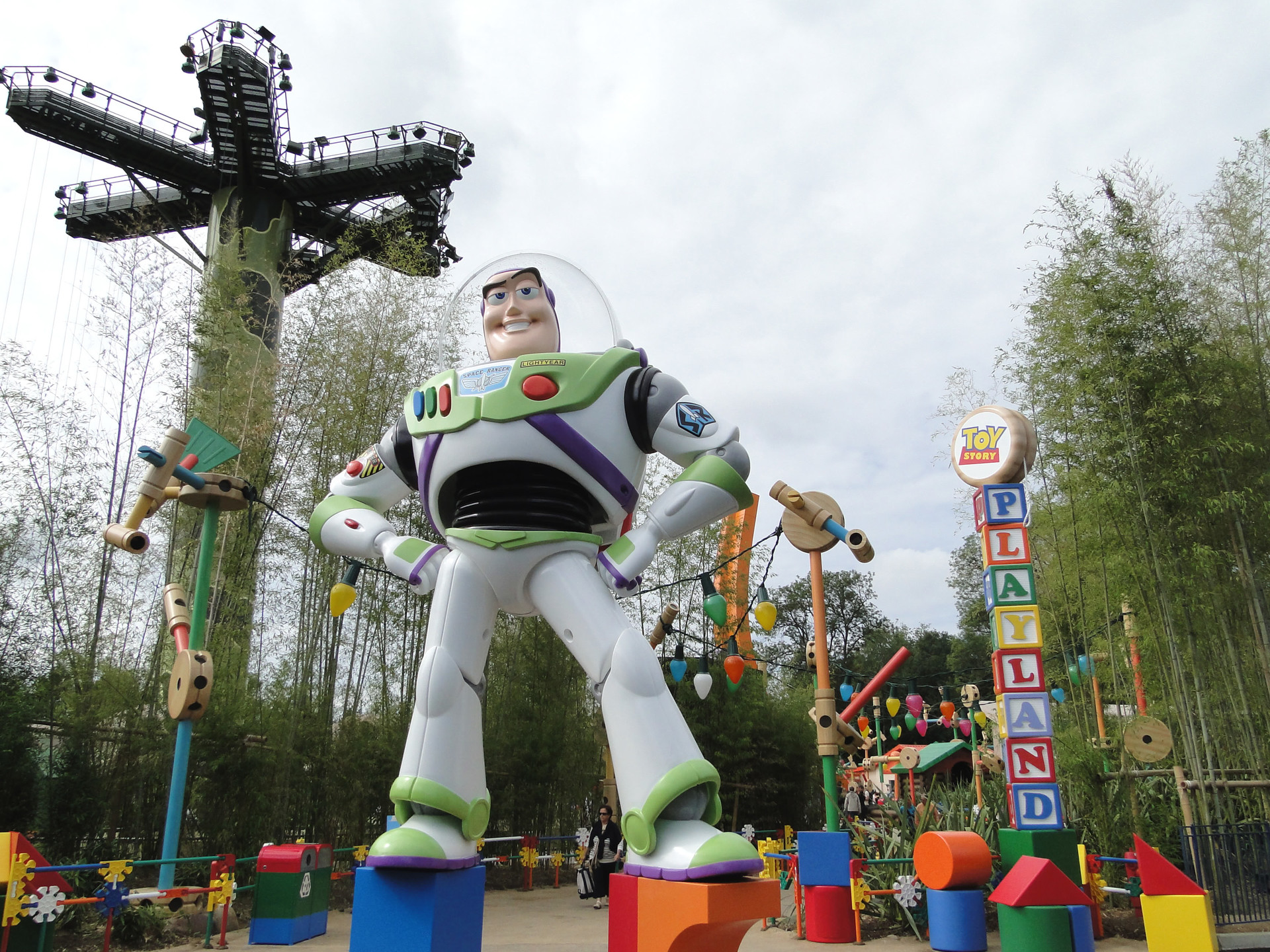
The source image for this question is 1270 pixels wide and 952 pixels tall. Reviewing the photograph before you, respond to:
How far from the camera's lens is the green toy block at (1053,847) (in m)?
4.39

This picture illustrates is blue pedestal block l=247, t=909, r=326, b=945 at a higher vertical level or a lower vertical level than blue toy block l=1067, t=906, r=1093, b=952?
lower

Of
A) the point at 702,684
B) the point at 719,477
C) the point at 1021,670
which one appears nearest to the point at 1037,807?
the point at 1021,670

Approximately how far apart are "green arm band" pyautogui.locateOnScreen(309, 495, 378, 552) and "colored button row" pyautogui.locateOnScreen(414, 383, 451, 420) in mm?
537

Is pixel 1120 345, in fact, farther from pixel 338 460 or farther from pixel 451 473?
pixel 338 460

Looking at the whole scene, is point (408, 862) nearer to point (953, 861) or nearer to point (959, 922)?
point (953, 861)

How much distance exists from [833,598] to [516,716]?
751 inches

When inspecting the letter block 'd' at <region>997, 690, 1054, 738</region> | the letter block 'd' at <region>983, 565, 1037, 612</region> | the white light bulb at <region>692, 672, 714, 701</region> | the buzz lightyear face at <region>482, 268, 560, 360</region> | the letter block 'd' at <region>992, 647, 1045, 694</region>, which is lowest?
the letter block 'd' at <region>997, 690, 1054, 738</region>

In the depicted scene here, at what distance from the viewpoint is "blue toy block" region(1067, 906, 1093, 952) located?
382 centimetres

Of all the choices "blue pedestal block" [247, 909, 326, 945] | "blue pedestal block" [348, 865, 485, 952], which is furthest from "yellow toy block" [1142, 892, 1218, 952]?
"blue pedestal block" [247, 909, 326, 945]

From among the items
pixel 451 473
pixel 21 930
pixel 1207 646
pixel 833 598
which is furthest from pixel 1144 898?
pixel 833 598

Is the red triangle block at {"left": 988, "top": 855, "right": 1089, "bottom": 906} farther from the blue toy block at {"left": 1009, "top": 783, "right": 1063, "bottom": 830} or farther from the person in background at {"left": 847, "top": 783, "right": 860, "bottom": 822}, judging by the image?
the person in background at {"left": 847, "top": 783, "right": 860, "bottom": 822}

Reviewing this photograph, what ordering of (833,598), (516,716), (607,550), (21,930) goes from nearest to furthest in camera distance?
(607,550) < (21,930) < (516,716) < (833,598)

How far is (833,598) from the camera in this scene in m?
26.2

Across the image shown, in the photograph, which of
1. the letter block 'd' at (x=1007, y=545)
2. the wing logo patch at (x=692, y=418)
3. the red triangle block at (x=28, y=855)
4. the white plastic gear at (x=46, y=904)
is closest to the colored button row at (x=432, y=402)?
the wing logo patch at (x=692, y=418)
